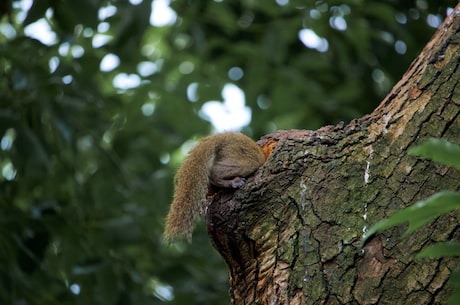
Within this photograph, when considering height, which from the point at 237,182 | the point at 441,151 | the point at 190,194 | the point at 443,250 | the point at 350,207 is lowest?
the point at 190,194

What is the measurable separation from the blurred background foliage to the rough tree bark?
168 cm

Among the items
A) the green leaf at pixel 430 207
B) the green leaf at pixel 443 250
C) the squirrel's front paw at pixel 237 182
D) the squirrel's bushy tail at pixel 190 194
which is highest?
the green leaf at pixel 430 207

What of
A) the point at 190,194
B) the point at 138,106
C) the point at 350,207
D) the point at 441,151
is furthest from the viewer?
the point at 138,106

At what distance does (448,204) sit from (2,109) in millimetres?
3282

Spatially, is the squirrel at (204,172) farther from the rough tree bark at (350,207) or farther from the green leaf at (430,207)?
the green leaf at (430,207)

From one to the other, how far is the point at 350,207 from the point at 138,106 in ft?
10.4

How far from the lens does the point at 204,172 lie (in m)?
2.97

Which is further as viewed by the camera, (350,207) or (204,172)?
(204,172)

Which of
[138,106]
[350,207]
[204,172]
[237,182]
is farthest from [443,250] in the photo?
[138,106]

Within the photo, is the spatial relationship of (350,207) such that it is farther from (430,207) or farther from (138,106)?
(138,106)

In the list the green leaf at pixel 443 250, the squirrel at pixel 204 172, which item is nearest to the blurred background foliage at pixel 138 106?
the squirrel at pixel 204 172

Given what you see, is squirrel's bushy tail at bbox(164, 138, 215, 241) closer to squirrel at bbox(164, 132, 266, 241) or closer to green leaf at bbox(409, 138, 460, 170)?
squirrel at bbox(164, 132, 266, 241)

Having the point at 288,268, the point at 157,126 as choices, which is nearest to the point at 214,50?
the point at 157,126

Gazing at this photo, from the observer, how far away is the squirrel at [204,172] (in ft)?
9.50
